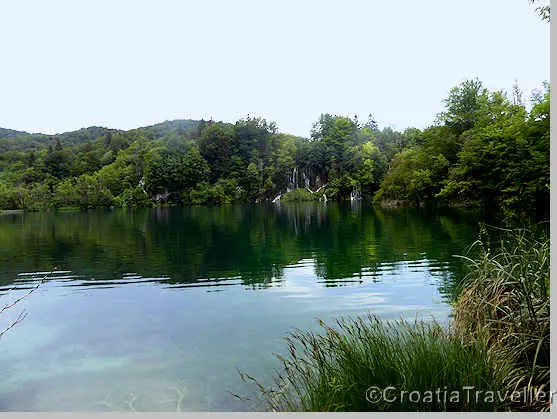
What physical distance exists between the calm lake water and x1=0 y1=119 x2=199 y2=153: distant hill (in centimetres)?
6982

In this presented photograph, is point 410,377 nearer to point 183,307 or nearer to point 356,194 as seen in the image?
point 183,307

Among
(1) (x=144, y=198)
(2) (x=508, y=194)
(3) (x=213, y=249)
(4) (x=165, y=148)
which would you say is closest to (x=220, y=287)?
(3) (x=213, y=249)

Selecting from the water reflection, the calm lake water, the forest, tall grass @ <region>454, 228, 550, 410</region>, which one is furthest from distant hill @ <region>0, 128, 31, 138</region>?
tall grass @ <region>454, 228, 550, 410</region>

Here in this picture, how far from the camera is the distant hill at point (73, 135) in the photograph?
267 ft

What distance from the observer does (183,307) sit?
8.12 metres

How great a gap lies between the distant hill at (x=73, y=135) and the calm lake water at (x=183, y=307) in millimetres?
69820

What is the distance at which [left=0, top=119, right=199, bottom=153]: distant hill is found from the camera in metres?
81.2

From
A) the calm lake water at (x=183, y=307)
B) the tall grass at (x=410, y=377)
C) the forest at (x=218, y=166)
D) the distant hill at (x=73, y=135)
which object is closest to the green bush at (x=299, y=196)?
the forest at (x=218, y=166)

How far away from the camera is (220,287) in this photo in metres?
9.69

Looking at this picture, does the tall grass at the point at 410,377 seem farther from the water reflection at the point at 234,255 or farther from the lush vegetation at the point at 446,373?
the water reflection at the point at 234,255

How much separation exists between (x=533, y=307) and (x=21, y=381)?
4.95 metres

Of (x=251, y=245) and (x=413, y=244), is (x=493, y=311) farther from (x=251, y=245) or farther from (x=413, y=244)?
(x=251, y=245)

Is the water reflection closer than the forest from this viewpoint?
Yes

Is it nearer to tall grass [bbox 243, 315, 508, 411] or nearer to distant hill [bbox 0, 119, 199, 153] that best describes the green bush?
distant hill [bbox 0, 119, 199, 153]
